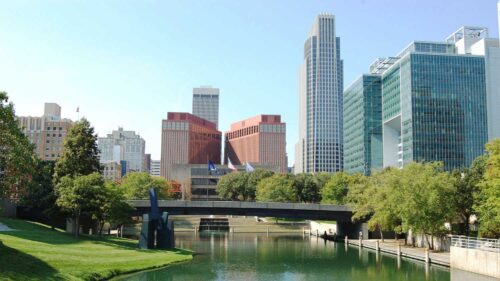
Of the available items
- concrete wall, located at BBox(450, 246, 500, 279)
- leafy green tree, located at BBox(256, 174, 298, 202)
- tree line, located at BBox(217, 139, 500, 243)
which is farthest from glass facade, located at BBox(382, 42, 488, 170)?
concrete wall, located at BBox(450, 246, 500, 279)

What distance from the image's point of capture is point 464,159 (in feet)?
537

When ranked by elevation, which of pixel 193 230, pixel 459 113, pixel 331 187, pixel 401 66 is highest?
pixel 401 66

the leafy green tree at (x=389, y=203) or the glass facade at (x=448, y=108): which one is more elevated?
the glass facade at (x=448, y=108)

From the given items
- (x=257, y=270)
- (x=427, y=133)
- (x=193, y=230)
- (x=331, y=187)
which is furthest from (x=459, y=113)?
(x=257, y=270)

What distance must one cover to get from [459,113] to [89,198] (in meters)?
133

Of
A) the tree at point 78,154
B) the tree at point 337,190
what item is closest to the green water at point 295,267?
the tree at point 78,154

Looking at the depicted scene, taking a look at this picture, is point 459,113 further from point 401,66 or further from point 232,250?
point 232,250

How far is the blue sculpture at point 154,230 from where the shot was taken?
62406mm

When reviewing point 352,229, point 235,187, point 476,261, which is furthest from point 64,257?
point 235,187

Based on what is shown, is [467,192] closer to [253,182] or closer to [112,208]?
[112,208]

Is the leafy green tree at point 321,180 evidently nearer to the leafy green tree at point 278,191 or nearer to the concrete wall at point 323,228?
the leafy green tree at point 278,191

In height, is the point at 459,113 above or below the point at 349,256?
above

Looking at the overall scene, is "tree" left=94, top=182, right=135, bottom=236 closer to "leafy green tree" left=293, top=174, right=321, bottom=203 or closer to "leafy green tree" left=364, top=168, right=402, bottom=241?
"leafy green tree" left=364, top=168, right=402, bottom=241

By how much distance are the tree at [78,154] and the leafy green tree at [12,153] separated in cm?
2676
